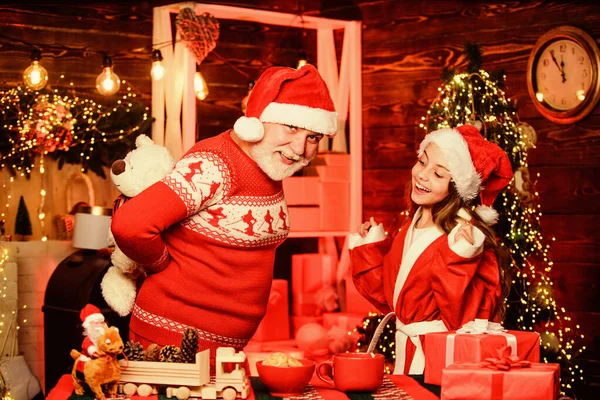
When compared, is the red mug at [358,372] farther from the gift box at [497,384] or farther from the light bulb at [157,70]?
the light bulb at [157,70]

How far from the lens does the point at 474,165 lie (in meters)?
2.84

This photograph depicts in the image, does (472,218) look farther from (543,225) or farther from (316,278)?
(316,278)

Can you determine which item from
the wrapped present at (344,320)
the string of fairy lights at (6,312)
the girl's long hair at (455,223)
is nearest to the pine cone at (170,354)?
the girl's long hair at (455,223)

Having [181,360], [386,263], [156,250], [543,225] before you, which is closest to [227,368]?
[181,360]

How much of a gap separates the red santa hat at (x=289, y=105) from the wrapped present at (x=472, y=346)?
0.68 m

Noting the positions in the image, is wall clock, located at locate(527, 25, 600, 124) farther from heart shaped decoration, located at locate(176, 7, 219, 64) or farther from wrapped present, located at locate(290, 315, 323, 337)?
wrapped present, located at locate(290, 315, 323, 337)

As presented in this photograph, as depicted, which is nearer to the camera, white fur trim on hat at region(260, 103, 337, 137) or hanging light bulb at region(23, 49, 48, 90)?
white fur trim on hat at region(260, 103, 337, 137)

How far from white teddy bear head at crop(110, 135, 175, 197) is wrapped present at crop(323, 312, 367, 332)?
2829 millimetres

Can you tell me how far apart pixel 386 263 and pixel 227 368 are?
1.07 metres

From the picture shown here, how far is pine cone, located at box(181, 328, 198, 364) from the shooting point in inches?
77.6

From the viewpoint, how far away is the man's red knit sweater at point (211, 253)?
2.39 metres

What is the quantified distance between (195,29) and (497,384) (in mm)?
3417

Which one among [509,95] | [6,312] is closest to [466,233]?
[509,95]

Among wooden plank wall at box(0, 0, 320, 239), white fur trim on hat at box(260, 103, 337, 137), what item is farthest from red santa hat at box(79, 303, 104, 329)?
wooden plank wall at box(0, 0, 320, 239)
